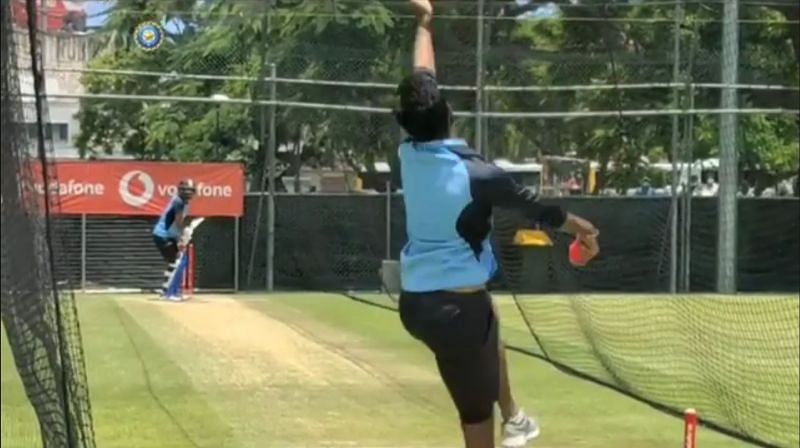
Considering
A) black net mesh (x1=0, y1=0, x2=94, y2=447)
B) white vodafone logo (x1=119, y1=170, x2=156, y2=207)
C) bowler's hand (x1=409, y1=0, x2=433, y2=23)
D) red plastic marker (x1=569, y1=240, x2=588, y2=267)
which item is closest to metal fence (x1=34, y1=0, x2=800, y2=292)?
white vodafone logo (x1=119, y1=170, x2=156, y2=207)

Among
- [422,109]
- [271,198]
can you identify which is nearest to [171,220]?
[271,198]

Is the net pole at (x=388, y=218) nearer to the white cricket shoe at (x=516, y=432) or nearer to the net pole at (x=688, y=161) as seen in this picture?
the net pole at (x=688, y=161)

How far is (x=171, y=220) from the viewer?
17766 mm

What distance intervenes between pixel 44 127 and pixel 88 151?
13.5 metres

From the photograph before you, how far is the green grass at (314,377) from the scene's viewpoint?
8.70 meters

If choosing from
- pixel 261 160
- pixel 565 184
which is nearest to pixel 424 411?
pixel 261 160

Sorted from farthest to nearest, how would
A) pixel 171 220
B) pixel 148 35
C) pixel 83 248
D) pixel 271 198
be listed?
pixel 83 248
pixel 271 198
pixel 171 220
pixel 148 35

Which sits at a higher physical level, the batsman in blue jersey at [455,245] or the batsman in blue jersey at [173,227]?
the batsman in blue jersey at [455,245]

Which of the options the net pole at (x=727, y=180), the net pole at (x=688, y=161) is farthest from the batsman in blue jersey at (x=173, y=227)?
the net pole at (x=727, y=180)

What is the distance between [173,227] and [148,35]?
17.9ft

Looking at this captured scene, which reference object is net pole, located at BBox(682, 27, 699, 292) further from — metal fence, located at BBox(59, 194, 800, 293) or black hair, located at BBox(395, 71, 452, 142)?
black hair, located at BBox(395, 71, 452, 142)

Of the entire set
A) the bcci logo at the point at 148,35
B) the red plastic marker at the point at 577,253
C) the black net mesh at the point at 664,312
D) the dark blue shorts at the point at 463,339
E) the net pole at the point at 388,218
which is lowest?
the black net mesh at the point at 664,312

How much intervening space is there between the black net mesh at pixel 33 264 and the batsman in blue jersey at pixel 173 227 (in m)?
11.3

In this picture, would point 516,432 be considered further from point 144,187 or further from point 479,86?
point 144,187
